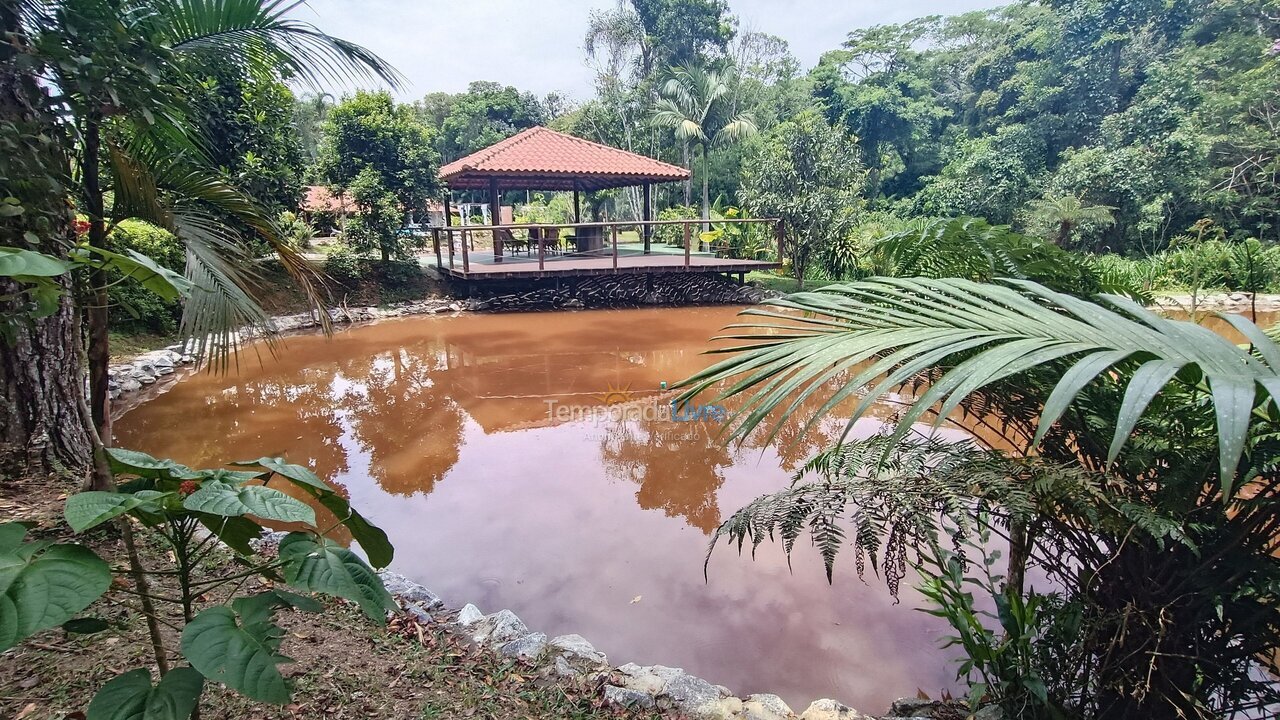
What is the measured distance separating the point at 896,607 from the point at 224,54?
3886mm

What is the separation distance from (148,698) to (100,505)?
12.0 inches

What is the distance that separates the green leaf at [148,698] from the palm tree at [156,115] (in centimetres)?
154

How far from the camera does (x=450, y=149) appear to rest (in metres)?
30.6

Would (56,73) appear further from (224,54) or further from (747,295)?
(747,295)

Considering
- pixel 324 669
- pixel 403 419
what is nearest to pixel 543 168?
pixel 403 419

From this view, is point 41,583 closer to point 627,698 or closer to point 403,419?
point 627,698

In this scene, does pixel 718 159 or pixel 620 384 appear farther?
pixel 718 159

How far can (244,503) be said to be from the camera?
0.94 meters

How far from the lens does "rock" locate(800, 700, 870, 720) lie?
6.67 feet

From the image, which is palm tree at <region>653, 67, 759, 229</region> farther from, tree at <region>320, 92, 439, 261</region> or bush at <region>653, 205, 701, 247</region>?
tree at <region>320, 92, 439, 261</region>

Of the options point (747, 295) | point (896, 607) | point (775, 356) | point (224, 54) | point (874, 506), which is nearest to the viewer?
point (775, 356)

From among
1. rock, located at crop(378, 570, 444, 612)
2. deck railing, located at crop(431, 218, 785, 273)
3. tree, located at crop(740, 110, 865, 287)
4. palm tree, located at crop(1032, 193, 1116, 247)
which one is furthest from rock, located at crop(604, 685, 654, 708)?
palm tree, located at crop(1032, 193, 1116, 247)

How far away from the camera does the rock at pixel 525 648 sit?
2301 mm

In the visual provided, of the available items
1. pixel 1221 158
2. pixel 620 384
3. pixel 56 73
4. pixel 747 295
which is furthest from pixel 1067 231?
pixel 56 73
